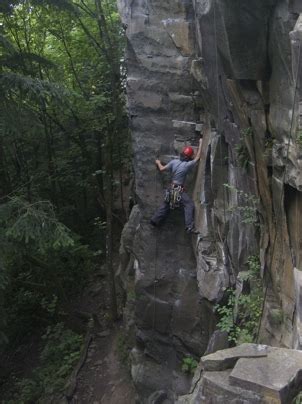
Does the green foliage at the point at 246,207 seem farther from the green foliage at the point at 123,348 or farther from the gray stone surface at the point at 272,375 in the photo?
the green foliage at the point at 123,348

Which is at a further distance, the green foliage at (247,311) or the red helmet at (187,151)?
the red helmet at (187,151)

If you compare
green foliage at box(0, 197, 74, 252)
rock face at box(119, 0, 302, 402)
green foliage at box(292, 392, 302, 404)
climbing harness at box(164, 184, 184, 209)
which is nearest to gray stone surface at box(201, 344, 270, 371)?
green foliage at box(292, 392, 302, 404)

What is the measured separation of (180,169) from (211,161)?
75 cm

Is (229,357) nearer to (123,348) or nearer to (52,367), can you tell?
(123,348)

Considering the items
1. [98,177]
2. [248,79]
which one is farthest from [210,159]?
[98,177]

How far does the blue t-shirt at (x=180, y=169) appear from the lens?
9641 mm

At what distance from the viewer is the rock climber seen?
31.8ft

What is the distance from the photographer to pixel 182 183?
9750 mm

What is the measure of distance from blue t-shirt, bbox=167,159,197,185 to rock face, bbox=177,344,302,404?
509 cm

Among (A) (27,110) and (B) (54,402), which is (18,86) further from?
(B) (54,402)

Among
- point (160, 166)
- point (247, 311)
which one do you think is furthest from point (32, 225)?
point (247, 311)

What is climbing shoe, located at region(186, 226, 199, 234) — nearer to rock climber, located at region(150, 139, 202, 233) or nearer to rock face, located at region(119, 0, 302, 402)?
rock climber, located at region(150, 139, 202, 233)

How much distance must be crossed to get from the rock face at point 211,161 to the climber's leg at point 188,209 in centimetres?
15

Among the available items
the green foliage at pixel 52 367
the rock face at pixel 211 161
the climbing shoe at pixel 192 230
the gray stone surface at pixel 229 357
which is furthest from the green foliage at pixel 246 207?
the green foliage at pixel 52 367
